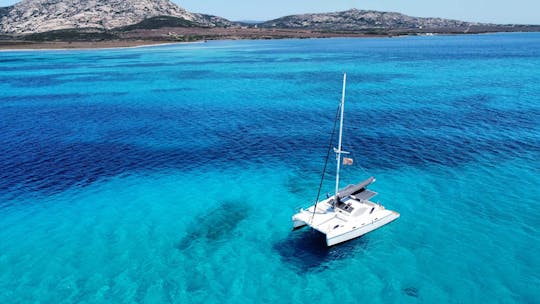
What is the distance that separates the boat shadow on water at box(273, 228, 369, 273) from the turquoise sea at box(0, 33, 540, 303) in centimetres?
17

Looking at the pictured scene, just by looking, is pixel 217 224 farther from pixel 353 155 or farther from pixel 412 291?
pixel 353 155

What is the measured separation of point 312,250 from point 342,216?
13.8 ft

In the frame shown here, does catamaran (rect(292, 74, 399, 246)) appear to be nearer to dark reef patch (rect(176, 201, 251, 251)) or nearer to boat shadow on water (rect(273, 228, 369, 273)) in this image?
boat shadow on water (rect(273, 228, 369, 273))

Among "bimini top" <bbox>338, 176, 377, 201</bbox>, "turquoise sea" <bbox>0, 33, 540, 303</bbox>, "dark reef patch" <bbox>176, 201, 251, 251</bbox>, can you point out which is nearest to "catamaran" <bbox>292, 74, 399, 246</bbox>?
"bimini top" <bbox>338, 176, 377, 201</bbox>

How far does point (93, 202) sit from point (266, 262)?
73.9 feet

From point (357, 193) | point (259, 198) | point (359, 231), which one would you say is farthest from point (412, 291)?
point (259, 198)

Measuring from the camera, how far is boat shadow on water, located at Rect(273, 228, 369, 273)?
3185cm

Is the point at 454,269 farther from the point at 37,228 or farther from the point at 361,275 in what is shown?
the point at 37,228

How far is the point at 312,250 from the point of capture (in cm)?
3338

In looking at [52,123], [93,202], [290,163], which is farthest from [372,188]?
[52,123]

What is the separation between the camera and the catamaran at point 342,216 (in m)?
33.0

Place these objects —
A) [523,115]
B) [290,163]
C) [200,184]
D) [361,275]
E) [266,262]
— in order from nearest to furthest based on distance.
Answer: [361,275]
[266,262]
[200,184]
[290,163]
[523,115]

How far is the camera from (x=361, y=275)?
100 ft

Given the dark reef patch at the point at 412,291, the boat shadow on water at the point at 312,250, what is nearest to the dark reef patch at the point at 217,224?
the boat shadow on water at the point at 312,250
